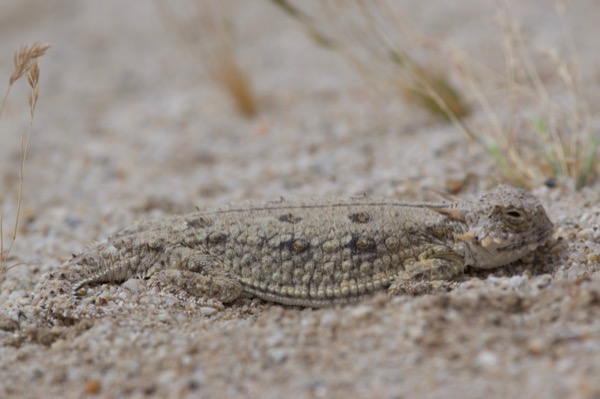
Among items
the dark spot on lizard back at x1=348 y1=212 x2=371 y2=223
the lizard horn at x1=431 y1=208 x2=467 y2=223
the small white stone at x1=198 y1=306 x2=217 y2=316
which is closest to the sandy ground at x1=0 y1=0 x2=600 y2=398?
the small white stone at x1=198 y1=306 x2=217 y2=316

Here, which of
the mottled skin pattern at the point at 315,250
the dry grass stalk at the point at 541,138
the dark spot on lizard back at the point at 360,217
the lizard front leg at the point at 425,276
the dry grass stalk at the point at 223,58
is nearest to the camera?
the lizard front leg at the point at 425,276

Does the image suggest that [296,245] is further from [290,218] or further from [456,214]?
[456,214]

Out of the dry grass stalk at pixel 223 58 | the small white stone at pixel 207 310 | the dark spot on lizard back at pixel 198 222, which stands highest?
the dry grass stalk at pixel 223 58

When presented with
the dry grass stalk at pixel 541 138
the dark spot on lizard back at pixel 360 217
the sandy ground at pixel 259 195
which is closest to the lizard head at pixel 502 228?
the sandy ground at pixel 259 195

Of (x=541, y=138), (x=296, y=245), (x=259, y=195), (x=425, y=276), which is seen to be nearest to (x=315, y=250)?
(x=296, y=245)

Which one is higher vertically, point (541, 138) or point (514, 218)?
point (541, 138)

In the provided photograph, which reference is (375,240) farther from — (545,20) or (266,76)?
(545,20)

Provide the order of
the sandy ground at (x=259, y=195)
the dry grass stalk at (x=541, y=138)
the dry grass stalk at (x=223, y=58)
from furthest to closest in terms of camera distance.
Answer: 1. the dry grass stalk at (x=223, y=58)
2. the dry grass stalk at (x=541, y=138)
3. the sandy ground at (x=259, y=195)

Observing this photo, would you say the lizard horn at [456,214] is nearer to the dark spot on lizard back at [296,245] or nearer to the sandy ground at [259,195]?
the sandy ground at [259,195]
